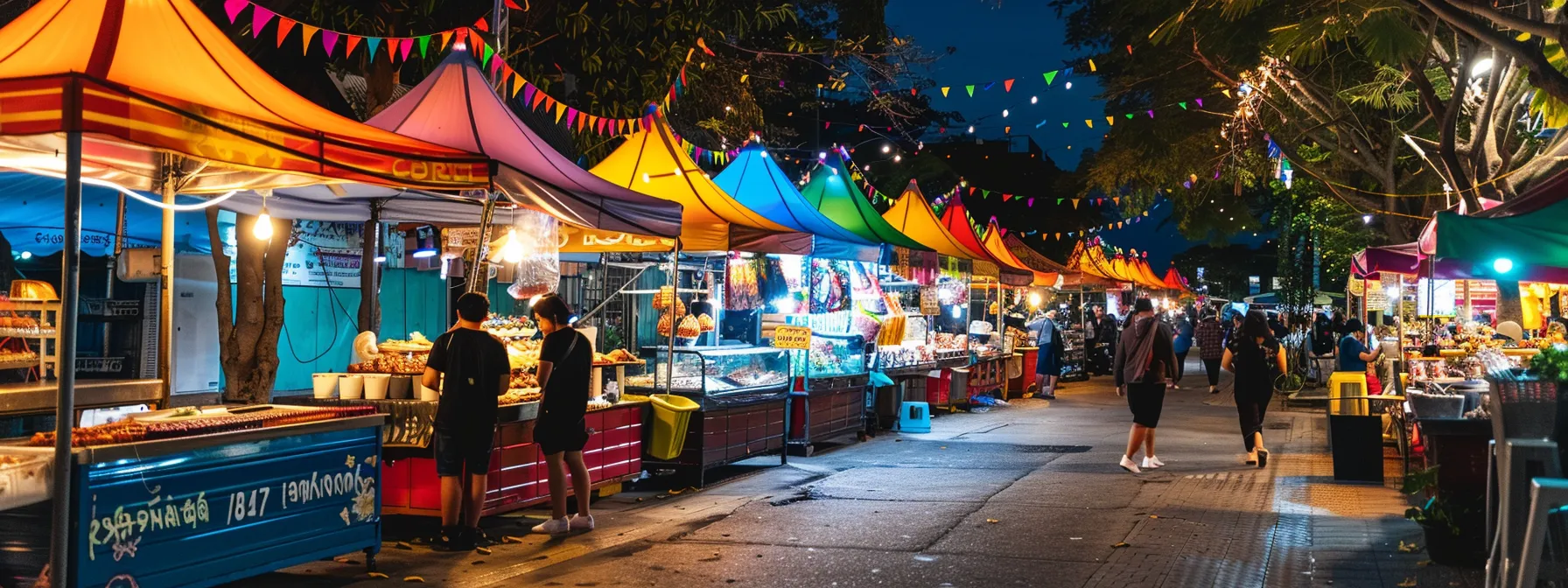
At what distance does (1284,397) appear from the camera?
23.9 meters

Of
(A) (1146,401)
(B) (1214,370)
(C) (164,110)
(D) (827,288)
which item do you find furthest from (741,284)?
(B) (1214,370)

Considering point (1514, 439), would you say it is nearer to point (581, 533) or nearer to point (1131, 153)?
point (581, 533)

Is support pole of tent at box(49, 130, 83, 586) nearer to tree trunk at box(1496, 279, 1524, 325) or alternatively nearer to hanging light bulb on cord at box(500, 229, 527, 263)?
hanging light bulb on cord at box(500, 229, 527, 263)

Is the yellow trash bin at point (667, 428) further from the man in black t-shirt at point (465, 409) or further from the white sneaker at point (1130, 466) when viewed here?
the white sneaker at point (1130, 466)

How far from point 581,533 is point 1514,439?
235 inches

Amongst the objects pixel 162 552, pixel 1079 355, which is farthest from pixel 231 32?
pixel 1079 355

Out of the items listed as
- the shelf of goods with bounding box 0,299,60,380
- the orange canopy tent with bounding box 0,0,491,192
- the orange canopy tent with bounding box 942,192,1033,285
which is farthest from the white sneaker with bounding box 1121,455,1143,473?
the shelf of goods with bounding box 0,299,60,380

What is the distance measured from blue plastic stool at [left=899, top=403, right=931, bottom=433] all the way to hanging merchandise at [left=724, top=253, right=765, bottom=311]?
3772 mm

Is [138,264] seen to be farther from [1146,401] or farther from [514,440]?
[1146,401]

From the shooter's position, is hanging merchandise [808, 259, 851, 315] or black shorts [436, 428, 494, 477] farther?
hanging merchandise [808, 259, 851, 315]

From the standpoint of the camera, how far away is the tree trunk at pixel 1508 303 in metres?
16.3

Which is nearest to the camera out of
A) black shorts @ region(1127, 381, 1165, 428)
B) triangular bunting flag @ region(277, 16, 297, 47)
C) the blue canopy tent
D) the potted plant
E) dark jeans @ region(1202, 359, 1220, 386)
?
the potted plant

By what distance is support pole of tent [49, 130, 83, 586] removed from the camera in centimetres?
534

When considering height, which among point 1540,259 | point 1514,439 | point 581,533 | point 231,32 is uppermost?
point 231,32
